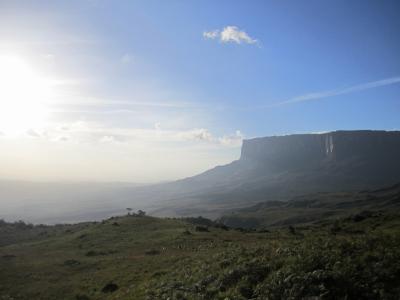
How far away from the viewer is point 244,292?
1752cm

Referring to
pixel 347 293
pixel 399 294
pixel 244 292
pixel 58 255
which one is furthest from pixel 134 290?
pixel 58 255

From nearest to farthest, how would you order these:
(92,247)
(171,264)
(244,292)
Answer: (244,292), (171,264), (92,247)

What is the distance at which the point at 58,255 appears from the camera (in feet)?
160

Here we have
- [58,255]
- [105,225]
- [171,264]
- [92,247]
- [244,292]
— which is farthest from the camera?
[105,225]

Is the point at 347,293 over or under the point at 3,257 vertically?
over

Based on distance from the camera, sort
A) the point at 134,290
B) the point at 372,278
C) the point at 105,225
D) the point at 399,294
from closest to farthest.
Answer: the point at 399,294 < the point at 372,278 < the point at 134,290 < the point at 105,225

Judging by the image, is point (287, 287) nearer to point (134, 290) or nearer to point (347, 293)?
point (347, 293)

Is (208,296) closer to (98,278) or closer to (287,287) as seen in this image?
(287,287)

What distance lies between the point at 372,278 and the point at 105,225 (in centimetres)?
5881

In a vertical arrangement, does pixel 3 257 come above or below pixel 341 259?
below

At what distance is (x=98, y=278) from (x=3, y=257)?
77.0 ft

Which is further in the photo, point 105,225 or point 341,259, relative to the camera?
point 105,225

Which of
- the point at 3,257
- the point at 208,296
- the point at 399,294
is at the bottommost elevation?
the point at 3,257

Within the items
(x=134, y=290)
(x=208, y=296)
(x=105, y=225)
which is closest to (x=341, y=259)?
(x=208, y=296)
